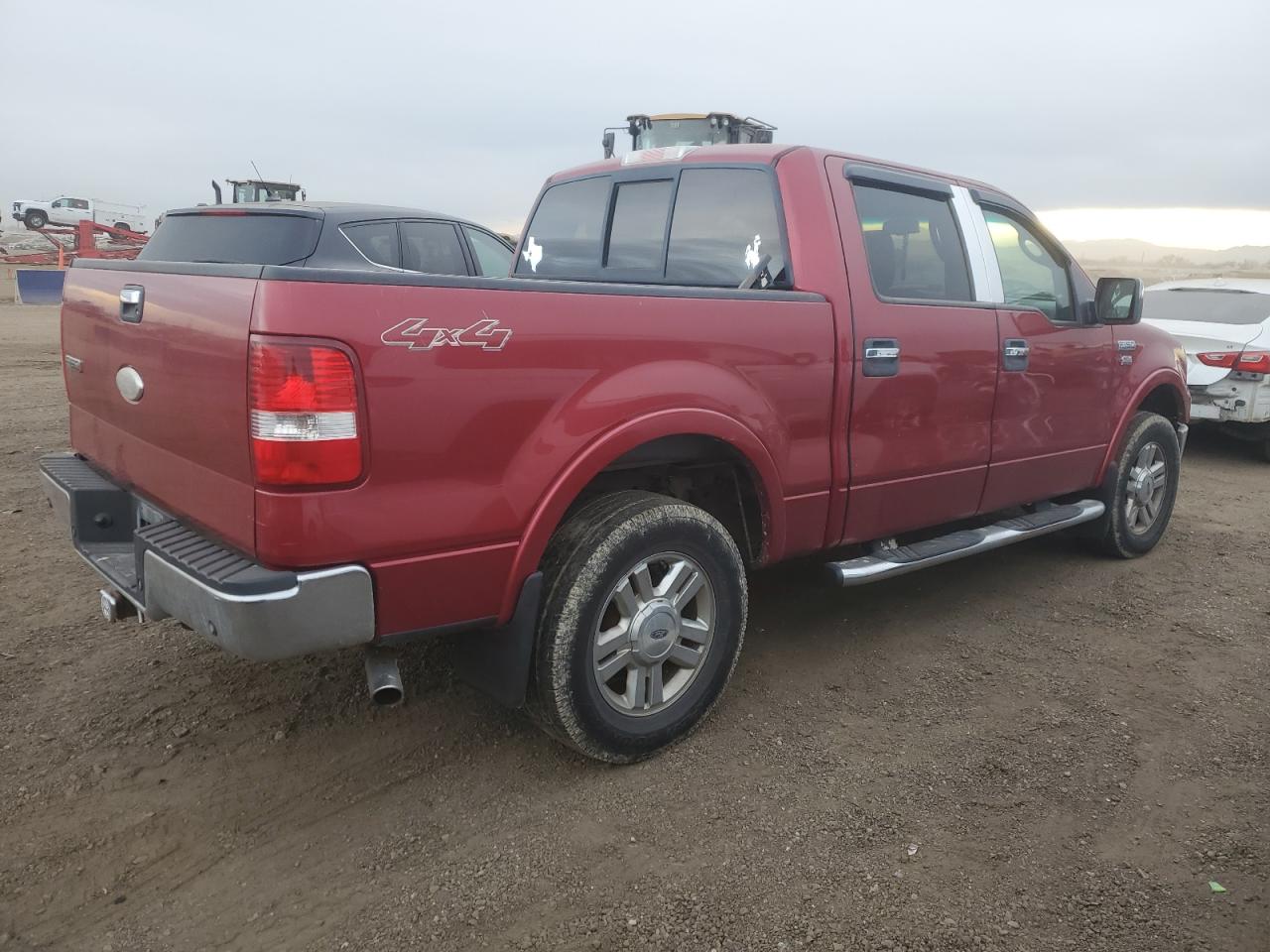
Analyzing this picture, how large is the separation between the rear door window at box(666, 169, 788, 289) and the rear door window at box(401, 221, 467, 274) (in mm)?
4154

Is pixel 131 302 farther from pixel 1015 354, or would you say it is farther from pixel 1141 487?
pixel 1141 487

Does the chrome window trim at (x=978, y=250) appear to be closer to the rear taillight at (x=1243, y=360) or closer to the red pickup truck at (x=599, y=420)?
the red pickup truck at (x=599, y=420)

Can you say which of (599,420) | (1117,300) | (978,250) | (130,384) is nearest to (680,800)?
(599,420)

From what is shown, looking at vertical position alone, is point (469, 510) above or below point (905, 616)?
above

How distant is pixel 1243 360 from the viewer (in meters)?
8.05

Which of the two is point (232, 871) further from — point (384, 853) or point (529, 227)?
point (529, 227)

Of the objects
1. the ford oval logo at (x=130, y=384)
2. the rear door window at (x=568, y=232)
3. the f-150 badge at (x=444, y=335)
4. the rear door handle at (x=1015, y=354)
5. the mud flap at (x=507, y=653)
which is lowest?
the mud flap at (x=507, y=653)

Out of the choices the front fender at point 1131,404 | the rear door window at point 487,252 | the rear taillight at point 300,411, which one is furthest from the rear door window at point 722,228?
the rear door window at point 487,252

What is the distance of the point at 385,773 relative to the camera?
10.1 ft

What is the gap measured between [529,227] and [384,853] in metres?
2.98

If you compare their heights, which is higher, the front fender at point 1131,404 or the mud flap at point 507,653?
the front fender at point 1131,404

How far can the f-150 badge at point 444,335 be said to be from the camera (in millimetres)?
2393

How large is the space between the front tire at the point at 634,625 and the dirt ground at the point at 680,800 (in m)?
0.18

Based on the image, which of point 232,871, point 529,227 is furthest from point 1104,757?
point 529,227
